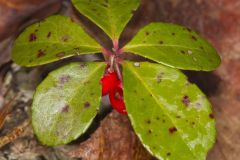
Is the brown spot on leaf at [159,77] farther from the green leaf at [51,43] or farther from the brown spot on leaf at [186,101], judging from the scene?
the green leaf at [51,43]

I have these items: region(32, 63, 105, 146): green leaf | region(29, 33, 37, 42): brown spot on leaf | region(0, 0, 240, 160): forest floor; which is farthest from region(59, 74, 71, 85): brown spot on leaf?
region(0, 0, 240, 160): forest floor

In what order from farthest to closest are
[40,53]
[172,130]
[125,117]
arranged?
1. [125,117]
2. [40,53]
3. [172,130]

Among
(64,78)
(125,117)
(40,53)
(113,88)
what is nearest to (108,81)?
(113,88)

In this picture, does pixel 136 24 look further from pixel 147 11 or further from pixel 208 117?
pixel 208 117

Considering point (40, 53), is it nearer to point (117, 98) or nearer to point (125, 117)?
point (117, 98)

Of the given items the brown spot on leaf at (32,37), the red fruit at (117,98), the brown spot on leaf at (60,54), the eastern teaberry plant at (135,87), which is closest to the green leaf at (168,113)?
the eastern teaberry plant at (135,87)

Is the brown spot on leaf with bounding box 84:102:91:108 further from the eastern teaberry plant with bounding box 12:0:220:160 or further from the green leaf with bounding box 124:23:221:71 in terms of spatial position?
the green leaf with bounding box 124:23:221:71

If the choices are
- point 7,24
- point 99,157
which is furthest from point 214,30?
point 7,24

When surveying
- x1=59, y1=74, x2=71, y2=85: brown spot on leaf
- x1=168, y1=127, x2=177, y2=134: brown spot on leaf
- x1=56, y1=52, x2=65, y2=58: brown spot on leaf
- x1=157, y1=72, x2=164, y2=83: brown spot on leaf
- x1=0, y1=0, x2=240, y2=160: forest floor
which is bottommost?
x1=0, y1=0, x2=240, y2=160: forest floor

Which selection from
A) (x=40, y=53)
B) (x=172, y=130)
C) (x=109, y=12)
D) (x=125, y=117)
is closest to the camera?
(x=172, y=130)
